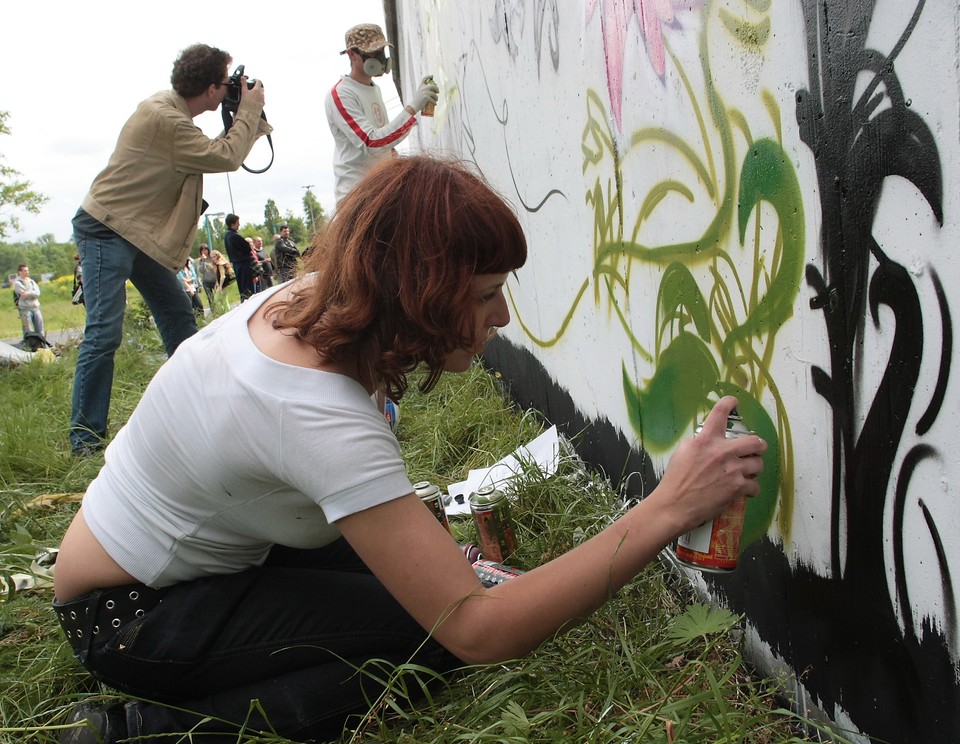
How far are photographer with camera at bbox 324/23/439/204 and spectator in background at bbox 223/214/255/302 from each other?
27.5 feet

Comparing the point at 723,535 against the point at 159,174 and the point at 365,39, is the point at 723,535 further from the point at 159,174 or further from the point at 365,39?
the point at 365,39

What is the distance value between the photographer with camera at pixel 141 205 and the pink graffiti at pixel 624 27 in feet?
8.02

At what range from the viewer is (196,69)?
391 cm

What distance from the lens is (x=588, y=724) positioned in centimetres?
150

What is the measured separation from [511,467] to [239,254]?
430 inches

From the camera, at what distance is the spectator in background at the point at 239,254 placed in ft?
41.4

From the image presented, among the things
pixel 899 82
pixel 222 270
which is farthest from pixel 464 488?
pixel 222 270

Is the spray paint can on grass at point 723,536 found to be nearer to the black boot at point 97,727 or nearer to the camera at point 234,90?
the black boot at point 97,727

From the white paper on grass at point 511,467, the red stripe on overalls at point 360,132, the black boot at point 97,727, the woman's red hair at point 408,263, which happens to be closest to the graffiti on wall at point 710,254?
the woman's red hair at point 408,263

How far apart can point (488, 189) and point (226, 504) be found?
2.59 feet

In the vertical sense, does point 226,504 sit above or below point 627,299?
below

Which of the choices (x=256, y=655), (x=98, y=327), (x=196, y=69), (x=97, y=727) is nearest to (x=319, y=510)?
(x=256, y=655)

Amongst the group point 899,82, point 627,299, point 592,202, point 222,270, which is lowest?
point 222,270

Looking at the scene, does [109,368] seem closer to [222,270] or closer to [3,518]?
[3,518]
